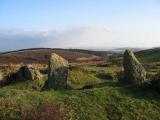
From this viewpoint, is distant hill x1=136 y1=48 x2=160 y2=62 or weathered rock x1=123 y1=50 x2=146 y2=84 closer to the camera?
weathered rock x1=123 y1=50 x2=146 y2=84

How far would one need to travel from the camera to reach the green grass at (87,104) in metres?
24.9

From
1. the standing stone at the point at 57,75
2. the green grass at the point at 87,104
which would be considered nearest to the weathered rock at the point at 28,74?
the standing stone at the point at 57,75

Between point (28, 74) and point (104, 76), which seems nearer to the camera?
point (28, 74)

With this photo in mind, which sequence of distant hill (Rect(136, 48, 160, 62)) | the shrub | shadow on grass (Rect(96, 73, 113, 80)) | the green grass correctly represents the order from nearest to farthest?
the shrub, the green grass, shadow on grass (Rect(96, 73, 113, 80)), distant hill (Rect(136, 48, 160, 62))

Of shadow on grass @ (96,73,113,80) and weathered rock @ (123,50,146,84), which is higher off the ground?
weathered rock @ (123,50,146,84)

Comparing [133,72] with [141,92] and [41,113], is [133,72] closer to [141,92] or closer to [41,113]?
[141,92]

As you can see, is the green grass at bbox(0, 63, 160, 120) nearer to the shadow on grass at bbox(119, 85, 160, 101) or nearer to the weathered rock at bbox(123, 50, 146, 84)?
the shadow on grass at bbox(119, 85, 160, 101)

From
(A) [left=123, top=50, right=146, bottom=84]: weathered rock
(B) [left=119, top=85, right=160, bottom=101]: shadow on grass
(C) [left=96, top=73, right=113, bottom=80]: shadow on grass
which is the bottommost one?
(C) [left=96, top=73, right=113, bottom=80]: shadow on grass

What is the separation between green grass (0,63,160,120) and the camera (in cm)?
2493

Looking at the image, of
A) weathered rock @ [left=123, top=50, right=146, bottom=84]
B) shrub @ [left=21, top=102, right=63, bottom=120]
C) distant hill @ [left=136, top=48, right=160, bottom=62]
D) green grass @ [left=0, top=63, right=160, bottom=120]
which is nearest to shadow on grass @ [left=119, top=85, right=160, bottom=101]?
green grass @ [left=0, top=63, right=160, bottom=120]

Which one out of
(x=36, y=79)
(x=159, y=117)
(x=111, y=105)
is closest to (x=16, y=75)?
(x=36, y=79)

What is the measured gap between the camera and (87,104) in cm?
2645

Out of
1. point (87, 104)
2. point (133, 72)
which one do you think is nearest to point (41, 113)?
point (87, 104)

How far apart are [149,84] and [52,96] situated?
622 cm
